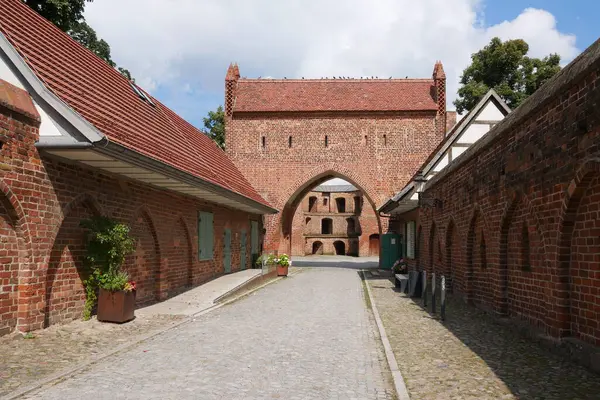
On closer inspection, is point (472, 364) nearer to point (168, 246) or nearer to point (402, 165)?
point (168, 246)

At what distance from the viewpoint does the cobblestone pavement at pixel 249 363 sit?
17.2 feet

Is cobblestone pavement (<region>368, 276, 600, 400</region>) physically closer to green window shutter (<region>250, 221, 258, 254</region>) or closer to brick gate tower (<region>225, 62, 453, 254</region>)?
green window shutter (<region>250, 221, 258, 254</region>)

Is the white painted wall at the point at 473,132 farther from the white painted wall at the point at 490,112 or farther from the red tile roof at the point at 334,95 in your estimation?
the red tile roof at the point at 334,95

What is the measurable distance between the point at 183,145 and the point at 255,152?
15.5 m

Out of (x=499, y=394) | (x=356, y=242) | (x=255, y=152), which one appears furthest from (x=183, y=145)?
(x=356, y=242)

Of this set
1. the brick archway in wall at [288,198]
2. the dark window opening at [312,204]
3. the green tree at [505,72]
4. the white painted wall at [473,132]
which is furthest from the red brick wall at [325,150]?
the dark window opening at [312,204]

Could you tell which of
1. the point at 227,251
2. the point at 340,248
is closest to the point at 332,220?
the point at 340,248

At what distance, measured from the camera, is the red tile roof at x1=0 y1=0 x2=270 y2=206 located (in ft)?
29.0

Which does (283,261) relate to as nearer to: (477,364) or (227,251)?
(227,251)

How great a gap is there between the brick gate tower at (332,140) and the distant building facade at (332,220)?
20.2 meters

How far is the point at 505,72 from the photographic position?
36406 mm

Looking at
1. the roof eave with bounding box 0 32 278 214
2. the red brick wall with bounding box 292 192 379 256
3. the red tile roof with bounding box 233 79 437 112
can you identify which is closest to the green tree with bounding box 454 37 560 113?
the red tile roof with bounding box 233 79 437 112

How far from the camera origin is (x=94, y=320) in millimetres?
9320

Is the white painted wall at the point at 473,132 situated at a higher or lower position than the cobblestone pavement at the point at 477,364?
higher
